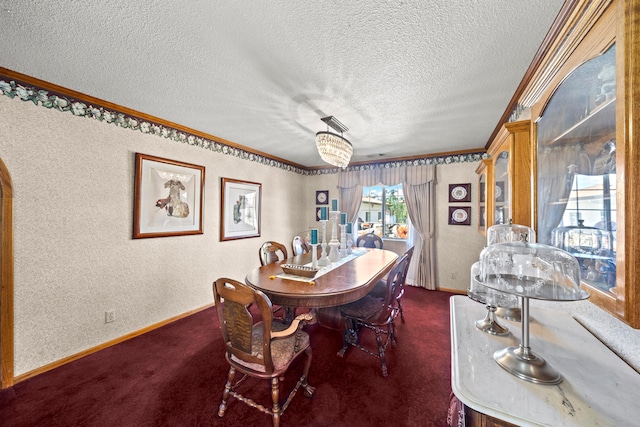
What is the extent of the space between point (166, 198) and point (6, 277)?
1.30 m

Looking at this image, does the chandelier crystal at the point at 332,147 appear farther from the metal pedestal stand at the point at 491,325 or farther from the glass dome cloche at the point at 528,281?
the metal pedestal stand at the point at 491,325

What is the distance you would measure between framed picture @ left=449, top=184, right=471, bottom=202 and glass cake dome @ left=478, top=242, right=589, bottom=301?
3283mm

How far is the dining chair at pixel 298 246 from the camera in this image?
10.3 ft

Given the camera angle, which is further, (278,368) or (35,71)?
(35,71)

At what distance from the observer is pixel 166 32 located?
1298 mm

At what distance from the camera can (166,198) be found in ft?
8.77

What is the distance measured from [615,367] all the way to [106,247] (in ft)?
11.4

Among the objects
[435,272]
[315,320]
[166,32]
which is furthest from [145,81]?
[435,272]

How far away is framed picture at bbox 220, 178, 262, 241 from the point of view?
3350mm

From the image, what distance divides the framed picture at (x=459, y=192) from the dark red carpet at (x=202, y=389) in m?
2.37

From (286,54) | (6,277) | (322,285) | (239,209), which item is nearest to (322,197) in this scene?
(239,209)

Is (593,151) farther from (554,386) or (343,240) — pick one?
(343,240)

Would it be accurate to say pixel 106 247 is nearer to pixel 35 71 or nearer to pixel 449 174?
pixel 35 71

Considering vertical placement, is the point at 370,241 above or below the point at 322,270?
above
